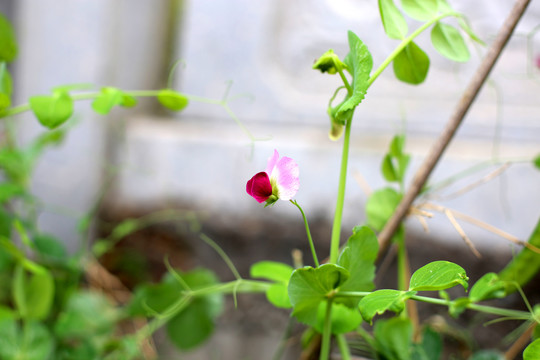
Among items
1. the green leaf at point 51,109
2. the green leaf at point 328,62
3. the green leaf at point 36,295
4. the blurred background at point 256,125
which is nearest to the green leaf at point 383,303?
the green leaf at point 328,62

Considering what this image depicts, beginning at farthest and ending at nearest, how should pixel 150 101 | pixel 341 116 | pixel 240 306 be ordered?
1. pixel 150 101
2. pixel 240 306
3. pixel 341 116

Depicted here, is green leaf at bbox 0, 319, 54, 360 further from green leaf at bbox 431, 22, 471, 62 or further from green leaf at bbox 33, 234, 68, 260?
green leaf at bbox 431, 22, 471, 62

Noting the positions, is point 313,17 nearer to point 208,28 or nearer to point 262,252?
point 208,28

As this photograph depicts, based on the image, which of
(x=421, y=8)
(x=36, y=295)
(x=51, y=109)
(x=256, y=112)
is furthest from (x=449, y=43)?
(x=256, y=112)

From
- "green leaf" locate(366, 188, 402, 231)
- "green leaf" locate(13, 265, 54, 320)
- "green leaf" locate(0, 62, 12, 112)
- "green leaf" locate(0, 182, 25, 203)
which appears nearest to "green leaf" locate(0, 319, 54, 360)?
"green leaf" locate(13, 265, 54, 320)

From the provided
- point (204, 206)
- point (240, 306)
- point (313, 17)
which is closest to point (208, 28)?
point (313, 17)

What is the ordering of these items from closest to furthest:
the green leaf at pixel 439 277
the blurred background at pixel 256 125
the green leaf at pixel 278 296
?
the green leaf at pixel 439 277, the green leaf at pixel 278 296, the blurred background at pixel 256 125

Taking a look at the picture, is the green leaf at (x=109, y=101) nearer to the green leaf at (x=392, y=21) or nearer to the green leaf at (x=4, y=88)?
the green leaf at (x=4, y=88)
